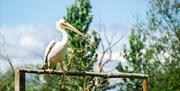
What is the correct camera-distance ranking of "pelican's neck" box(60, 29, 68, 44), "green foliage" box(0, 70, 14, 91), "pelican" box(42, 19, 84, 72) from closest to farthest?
"pelican" box(42, 19, 84, 72)
"pelican's neck" box(60, 29, 68, 44)
"green foliage" box(0, 70, 14, 91)

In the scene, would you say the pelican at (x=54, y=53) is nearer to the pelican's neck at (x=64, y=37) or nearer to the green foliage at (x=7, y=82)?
the pelican's neck at (x=64, y=37)

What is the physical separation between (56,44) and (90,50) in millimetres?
12743

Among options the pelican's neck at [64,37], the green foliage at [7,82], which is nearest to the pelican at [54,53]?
the pelican's neck at [64,37]

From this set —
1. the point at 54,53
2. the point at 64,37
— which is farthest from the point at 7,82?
the point at 54,53

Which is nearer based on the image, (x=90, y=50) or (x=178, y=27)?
(x=90, y=50)

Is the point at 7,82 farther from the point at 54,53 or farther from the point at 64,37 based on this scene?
the point at 54,53

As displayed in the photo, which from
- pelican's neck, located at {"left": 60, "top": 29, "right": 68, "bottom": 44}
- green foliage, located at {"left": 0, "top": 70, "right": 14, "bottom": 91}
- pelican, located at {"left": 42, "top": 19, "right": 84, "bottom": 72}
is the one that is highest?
green foliage, located at {"left": 0, "top": 70, "right": 14, "bottom": 91}

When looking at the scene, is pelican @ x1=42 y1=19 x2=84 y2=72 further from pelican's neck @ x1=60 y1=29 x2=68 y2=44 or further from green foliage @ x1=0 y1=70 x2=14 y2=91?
green foliage @ x1=0 y1=70 x2=14 y2=91

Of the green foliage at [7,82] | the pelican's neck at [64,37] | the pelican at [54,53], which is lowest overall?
the pelican at [54,53]

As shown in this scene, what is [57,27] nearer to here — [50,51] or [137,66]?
[50,51]

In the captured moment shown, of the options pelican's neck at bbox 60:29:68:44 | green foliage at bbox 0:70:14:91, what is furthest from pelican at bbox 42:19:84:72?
green foliage at bbox 0:70:14:91

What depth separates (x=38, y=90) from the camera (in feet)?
92.3

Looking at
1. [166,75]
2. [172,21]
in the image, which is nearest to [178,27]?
[172,21]

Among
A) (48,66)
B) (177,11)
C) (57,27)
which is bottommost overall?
(48,66)
